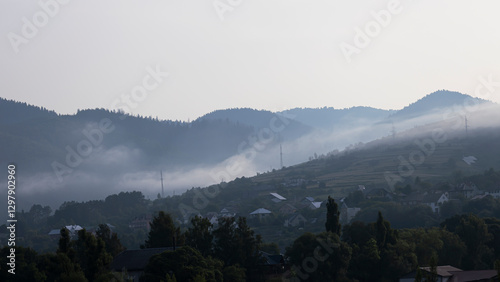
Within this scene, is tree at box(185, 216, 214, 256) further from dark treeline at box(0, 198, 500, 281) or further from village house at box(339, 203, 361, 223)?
village house at box(339, 203, 361, 223)

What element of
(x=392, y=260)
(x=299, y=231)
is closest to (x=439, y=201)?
(x=299, y=231)

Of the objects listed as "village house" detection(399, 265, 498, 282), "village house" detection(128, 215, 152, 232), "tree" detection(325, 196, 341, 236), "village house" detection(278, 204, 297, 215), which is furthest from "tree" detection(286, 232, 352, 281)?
"village house" detection(128, 215, 152, 232)

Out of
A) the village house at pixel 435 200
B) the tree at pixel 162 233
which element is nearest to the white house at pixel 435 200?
the village house at pixel 435 200

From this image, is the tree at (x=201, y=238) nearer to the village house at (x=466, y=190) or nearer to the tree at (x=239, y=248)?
the tree at (x=239, y=248)

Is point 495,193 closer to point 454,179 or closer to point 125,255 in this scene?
point 454,179

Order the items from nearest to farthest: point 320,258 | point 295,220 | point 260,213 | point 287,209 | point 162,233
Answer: point 320,258 → point 162,233 → point 295,220 → point 260,213 → point 287,209

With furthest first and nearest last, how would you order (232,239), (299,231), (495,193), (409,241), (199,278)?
(495,193) → (299,231) → (409,241) → (232,239) → (199,278)

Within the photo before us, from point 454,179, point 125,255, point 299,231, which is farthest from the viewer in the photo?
point 454,179

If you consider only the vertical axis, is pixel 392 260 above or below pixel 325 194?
below

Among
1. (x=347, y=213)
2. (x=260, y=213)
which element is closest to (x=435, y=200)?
(x=347, y=213)

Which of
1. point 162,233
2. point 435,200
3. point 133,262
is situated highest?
point 435,200

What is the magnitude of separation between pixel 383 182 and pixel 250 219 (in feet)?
139

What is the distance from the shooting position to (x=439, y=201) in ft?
459

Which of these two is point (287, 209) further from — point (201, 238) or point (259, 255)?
point (259, 255)
